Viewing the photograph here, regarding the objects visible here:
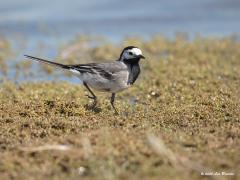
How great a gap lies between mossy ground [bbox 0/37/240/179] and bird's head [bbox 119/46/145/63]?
82 cm

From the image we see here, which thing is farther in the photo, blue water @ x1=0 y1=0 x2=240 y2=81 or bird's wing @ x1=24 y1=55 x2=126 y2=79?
blue water @ x1=0 y1=0 x2=240 y2=81

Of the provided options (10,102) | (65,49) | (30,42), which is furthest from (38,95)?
(30,42)

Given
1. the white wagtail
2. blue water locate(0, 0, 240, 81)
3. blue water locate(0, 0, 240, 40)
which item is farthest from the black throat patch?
blue water locate(0, 0, 240, 40)

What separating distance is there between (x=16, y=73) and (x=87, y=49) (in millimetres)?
2831

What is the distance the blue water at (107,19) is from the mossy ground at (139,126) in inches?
131

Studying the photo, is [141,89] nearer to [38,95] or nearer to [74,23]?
[38,95]

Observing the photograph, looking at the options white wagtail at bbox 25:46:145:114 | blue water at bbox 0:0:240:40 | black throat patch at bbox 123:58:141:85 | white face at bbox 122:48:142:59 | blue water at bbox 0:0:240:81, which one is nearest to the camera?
white wagtail at bbox 25:46:145:114

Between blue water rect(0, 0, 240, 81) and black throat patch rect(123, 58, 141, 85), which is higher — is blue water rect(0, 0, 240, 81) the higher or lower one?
the higher one

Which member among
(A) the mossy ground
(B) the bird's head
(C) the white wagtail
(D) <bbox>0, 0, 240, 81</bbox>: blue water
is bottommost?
(A) the mossy ground

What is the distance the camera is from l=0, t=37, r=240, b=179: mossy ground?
6430mm

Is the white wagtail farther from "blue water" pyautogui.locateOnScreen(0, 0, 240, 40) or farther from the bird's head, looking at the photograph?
"blue water" pyautogui.locateOnScreen(0, 0, 240, 40)

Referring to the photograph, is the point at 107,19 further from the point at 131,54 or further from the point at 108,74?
the point at 108,74

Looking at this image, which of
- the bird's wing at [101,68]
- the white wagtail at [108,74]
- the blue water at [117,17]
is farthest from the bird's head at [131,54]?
the blue water at [117,17]

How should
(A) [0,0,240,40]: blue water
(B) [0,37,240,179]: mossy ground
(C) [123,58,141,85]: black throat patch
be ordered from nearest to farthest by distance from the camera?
(B) [0,37,240,179]: mossy ground → (C) [123,58,141,85]: black throat patch → (A) [0,0,240,40]: blue water
